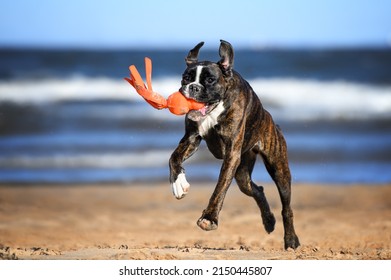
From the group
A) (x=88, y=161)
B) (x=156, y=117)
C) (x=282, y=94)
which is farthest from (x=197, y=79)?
(x=282, y=94)

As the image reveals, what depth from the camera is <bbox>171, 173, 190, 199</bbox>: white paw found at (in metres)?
5.20

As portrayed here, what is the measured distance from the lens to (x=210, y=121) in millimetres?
5324

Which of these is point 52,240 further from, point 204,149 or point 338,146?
point 338,146

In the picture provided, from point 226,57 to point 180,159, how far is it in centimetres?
69

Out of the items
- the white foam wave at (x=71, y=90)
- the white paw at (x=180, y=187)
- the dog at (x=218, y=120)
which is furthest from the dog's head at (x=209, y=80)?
the white foam wave at (x=71, y=90)

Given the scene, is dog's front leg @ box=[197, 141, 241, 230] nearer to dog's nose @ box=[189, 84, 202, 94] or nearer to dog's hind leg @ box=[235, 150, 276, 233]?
dog's nose @ box=[189, 84, 202, 94]

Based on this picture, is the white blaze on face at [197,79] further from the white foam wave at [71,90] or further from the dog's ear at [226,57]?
the white foam wave at [71,90]

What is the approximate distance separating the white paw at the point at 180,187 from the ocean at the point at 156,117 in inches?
210

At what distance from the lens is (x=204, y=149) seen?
12.1 meters

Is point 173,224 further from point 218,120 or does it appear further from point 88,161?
point 218,120

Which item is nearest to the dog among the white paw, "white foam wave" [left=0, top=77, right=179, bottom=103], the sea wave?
the white paw

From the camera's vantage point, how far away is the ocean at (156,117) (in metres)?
11.2

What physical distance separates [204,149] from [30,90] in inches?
224
